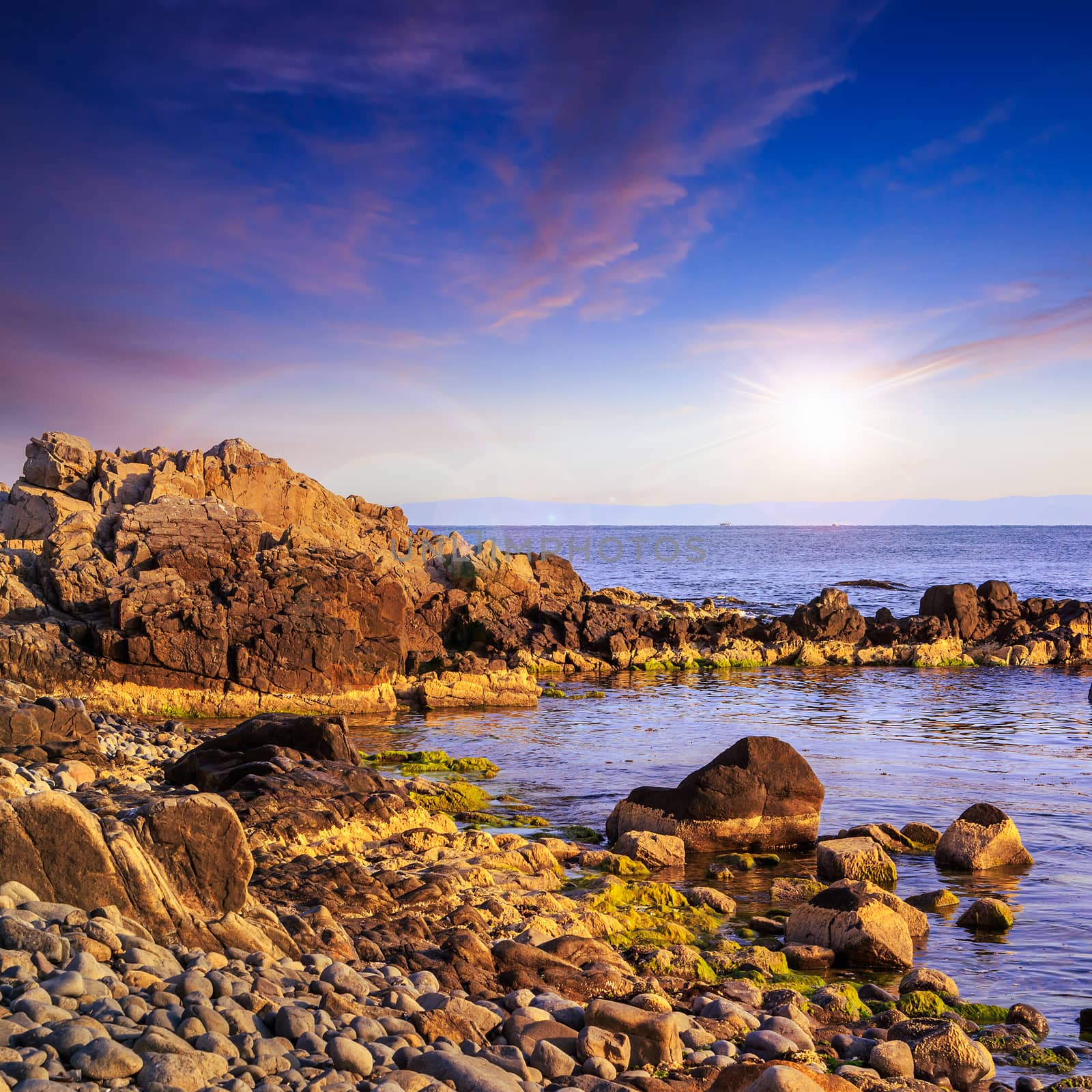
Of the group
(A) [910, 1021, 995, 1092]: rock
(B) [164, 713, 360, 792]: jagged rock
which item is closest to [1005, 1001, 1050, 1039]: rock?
(A) [910, 1021, 995, 1092]: rock

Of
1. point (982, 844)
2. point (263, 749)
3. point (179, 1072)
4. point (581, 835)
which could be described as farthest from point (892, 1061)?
point (263, 749)

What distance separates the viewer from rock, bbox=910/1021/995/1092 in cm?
708

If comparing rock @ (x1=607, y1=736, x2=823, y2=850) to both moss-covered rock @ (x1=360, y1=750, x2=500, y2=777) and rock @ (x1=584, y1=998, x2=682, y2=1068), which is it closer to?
moss-covered rock @ (x1=360, y1=750, x2=500, y2=777)

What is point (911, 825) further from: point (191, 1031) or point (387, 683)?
point (387, 683)

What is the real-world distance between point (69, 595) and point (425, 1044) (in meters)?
20.8

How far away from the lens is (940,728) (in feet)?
80.9

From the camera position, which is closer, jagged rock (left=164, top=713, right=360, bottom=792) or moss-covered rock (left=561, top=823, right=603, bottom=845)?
jagged rock (left=164, top=713, right=360, bottom=792)

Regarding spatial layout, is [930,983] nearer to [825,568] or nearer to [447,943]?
[447,943]

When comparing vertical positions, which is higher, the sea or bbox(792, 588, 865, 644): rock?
bbox(792, 588, 865, 644): rock

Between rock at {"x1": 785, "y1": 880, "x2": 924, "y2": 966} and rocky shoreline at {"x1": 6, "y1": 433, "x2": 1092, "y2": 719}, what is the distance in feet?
52.2

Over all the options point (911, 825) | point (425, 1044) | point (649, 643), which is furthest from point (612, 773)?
point (649, 643)

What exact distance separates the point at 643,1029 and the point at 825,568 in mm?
113606

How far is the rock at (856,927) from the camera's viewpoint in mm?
9617

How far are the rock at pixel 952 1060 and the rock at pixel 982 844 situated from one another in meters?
6.08
